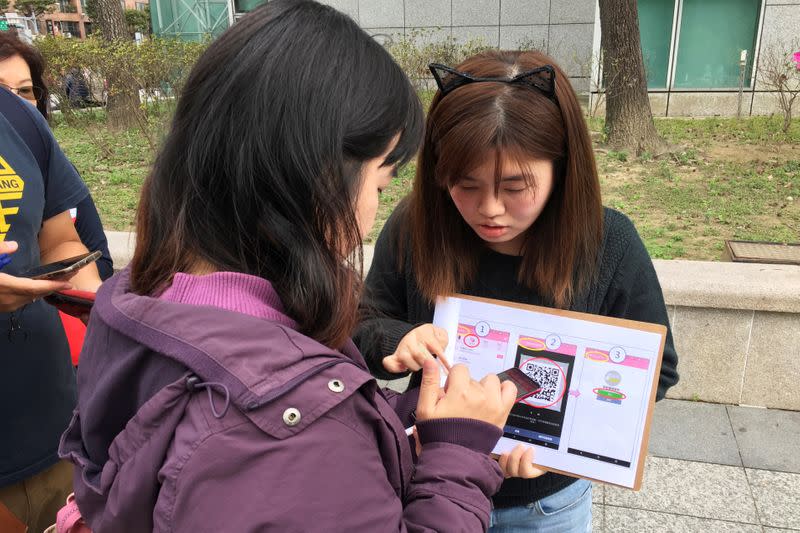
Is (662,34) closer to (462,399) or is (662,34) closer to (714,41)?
(714,41)

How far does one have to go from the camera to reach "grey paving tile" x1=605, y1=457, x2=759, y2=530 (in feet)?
8.93

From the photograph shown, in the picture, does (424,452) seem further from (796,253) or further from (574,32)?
(574,32)

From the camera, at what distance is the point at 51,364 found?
70.9 inches

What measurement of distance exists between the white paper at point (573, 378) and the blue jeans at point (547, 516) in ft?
0.63

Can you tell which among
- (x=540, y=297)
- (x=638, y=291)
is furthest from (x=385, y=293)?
(x=638, y=291)

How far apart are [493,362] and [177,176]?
2.81ft

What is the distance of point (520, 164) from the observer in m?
1.40

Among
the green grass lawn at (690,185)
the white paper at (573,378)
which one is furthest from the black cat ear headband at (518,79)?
the green grass lawn at (690,185)

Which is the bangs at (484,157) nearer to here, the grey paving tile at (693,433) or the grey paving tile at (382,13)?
the grey paving tile at (693,433)

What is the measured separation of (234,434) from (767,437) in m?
3.18

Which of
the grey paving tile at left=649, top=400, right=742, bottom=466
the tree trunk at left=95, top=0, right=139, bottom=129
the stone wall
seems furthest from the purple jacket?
the tree trunk at left=95, top=0, right=139, bottom=129

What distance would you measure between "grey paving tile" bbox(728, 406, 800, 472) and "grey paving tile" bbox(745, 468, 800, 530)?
0.07 meters

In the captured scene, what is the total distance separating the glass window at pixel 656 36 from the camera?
1066cm

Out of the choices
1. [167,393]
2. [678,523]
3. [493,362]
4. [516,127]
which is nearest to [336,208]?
[167,393]
